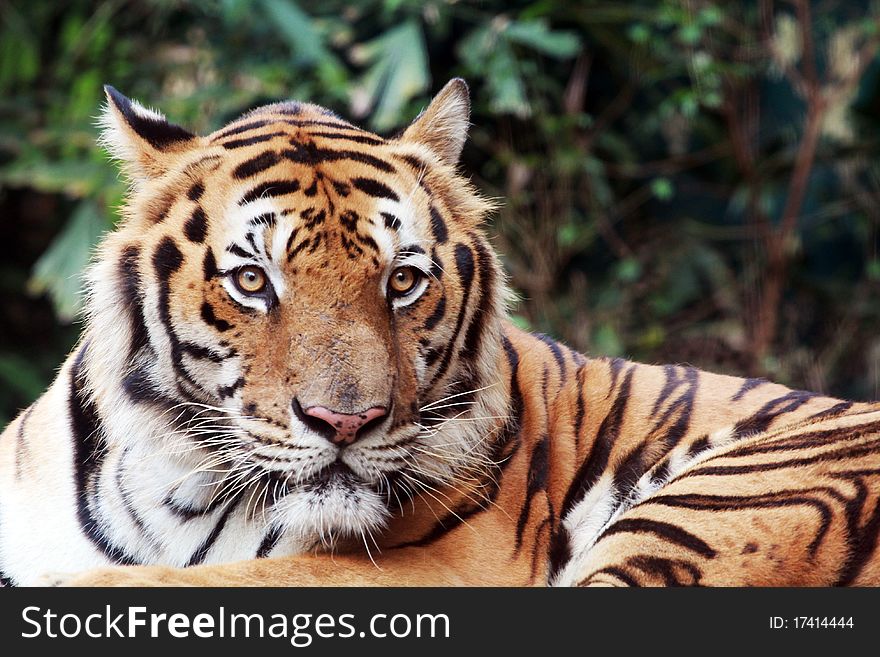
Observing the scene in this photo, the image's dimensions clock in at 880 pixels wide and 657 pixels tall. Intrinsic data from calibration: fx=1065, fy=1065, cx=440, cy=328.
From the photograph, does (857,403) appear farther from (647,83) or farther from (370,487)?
(647,83)

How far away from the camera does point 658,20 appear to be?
6.62 m

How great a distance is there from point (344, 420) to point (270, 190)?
2.00ft

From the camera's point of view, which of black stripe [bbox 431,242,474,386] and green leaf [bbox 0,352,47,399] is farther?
green leaf [bbox 0,352,47,399]

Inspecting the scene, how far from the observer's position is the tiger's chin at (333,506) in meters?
2.30

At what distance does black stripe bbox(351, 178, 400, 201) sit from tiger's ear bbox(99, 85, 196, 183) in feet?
1.46

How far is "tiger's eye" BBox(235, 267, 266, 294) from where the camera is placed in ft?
7.74

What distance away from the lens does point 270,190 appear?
246 centimetres

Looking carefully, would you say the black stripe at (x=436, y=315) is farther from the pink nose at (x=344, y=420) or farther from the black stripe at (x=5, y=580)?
the black stripe at (x=5, y=580)

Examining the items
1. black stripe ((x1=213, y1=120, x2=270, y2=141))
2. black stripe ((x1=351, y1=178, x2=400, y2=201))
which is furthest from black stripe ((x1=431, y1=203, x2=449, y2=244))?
black stripe ((x1=213, y1=120, x2=270, y2=141))

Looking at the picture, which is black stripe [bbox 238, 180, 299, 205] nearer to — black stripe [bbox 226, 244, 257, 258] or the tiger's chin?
black stripe [bbox 226, 244, 257, 258]

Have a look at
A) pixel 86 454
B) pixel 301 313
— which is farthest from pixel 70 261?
pixel 301 313

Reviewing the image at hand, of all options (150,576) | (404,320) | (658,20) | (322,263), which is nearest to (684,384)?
(404,320)

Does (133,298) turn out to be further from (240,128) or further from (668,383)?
(668,383)

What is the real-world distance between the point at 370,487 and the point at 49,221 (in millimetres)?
6454
